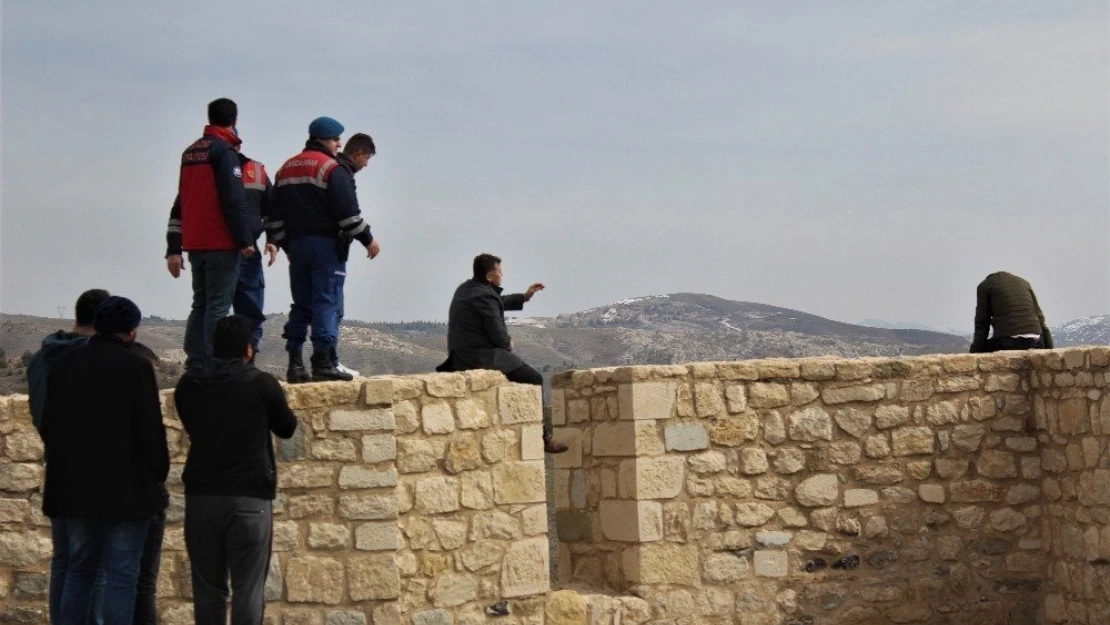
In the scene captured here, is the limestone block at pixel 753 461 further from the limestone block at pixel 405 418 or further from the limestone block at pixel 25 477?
the limestone block at pixel 25 477

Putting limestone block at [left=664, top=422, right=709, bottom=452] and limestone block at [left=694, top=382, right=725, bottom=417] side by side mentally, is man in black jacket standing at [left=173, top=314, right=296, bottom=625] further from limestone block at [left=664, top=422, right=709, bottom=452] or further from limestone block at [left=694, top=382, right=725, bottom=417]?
limestone block at [left=694, top=382, right=725, bottom=417]

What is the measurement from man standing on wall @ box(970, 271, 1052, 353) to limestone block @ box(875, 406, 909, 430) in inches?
54.4

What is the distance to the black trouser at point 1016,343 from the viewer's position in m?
11.4

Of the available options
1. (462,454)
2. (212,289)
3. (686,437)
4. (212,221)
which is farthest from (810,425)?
(212,221)

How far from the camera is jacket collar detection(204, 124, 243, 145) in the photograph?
919cm

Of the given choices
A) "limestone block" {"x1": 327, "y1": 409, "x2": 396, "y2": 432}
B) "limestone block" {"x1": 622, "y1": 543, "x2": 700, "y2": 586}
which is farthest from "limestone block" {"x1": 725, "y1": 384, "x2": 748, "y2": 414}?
"limestone block" {"x1": 327, "y1": 409, "x2": 396, "y2": 432}

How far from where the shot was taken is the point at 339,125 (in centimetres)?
964

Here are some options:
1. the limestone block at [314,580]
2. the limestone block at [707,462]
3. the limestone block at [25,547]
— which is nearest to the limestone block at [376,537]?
the limestone block at [314,580]

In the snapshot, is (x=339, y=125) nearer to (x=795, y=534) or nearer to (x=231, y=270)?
(x=231, y=270)

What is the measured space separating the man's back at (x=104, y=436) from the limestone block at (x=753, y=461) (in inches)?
166

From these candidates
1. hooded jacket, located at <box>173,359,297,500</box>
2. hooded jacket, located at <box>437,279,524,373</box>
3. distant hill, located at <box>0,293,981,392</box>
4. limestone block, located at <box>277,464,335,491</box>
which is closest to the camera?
hooded jacket, located at <box>173,359,297,500</box>

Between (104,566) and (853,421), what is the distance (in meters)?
5.27

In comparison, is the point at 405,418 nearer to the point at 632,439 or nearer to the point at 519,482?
the point at 519,482

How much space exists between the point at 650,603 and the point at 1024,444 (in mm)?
3029
